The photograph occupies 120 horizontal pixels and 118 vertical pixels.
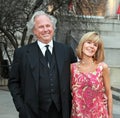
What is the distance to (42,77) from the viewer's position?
14.3 feet

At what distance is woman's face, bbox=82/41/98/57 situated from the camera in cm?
453

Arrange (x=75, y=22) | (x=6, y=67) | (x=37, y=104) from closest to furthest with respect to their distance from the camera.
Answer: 1. (x=37, y=104)
2. (x=75, y=22)
3. (x=6, y=67)

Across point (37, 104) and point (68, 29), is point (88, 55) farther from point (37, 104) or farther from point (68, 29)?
point (68, 29)

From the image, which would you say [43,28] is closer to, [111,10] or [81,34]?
[81,34]

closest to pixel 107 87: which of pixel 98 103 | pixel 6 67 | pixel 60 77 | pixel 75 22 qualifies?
pixel 98 103

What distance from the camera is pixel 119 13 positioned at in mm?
36969

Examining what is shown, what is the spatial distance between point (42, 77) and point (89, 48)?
20.6 inches

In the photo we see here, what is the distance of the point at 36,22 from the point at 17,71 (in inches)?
18.7

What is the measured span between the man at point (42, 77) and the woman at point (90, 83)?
0.08m

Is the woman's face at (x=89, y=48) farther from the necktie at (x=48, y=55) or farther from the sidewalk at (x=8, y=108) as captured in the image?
the sidewalk at (x=8, y=108)

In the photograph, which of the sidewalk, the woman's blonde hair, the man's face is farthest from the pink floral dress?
the sidewalk

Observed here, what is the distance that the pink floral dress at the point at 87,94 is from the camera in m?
4.46

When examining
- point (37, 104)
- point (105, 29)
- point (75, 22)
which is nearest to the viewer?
point (37, 104)

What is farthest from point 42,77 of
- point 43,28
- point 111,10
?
point 111,10
